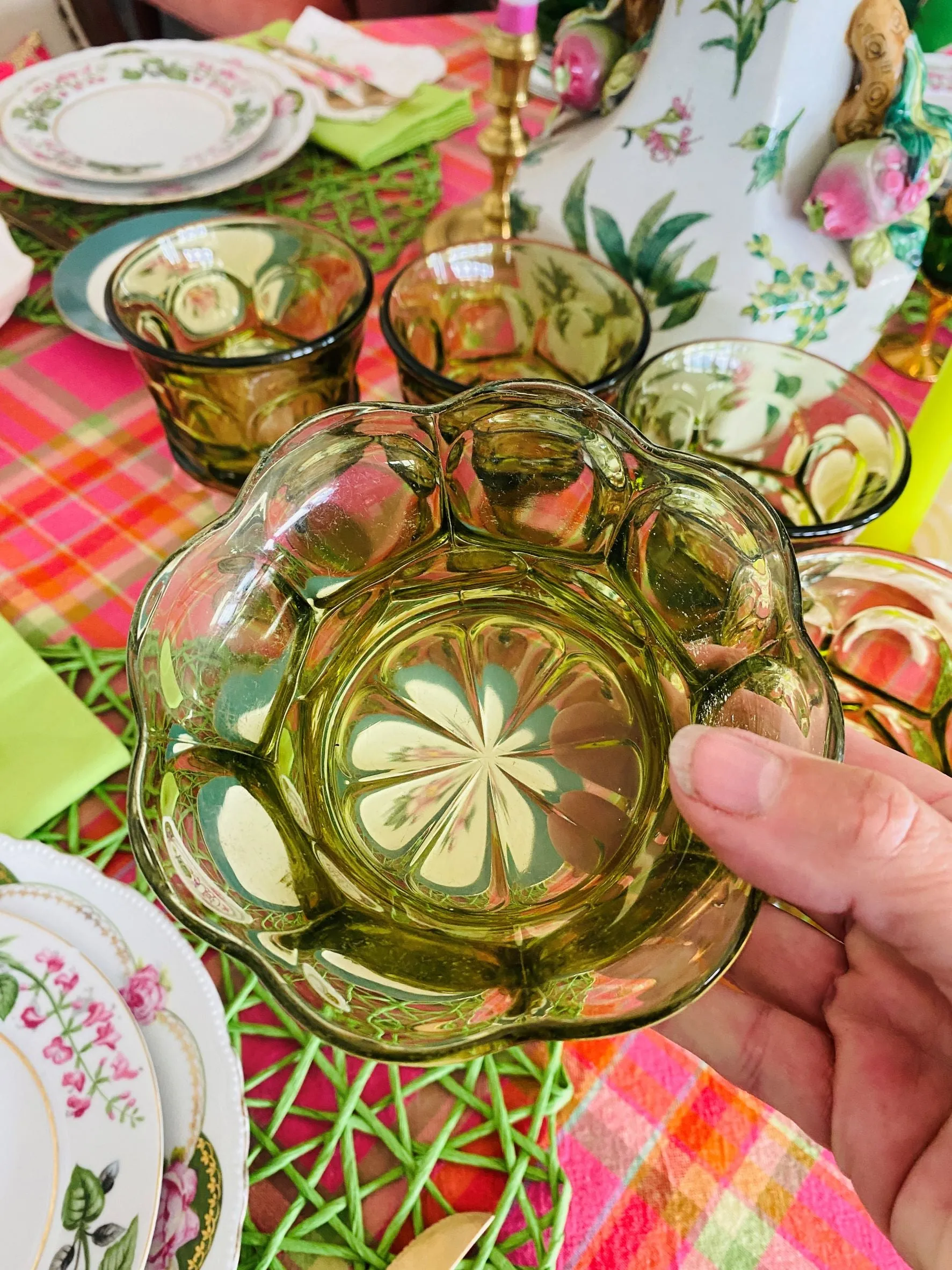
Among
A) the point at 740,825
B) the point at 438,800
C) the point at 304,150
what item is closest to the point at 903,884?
the point at 740,825

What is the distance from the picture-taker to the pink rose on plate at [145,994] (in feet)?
0.91

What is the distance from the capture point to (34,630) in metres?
0.40

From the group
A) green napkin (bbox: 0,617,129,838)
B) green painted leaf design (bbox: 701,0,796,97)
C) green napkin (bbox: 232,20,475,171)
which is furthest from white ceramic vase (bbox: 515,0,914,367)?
green napkin (bbox: 0,617,129,838)

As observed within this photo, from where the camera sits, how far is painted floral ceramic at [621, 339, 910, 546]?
15.0 inches

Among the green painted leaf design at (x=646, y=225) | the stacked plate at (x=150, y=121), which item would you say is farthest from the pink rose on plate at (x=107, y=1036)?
the stacked plate at (x=150, y=121)

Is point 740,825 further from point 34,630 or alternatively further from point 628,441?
point 34,630

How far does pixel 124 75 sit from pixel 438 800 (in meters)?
0.62

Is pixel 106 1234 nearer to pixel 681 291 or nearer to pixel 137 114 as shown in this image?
pixel 681 291

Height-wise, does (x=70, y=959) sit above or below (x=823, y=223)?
below

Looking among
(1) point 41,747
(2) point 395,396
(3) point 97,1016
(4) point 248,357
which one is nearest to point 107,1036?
(3) point 97,1016

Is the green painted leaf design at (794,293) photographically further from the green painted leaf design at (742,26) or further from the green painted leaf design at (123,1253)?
the green painted leaf design at (123,1253)

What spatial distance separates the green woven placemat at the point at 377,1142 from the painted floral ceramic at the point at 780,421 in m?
0.26

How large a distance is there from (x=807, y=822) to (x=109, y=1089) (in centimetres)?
21

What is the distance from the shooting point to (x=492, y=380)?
337 millimetres
